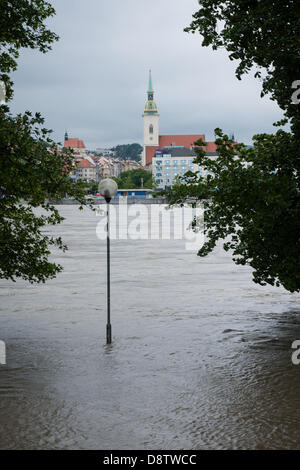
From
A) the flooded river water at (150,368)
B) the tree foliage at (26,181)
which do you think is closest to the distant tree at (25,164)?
the tree foliage at (26,181)

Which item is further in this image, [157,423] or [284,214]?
[284,214]

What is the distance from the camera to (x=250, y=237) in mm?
13148

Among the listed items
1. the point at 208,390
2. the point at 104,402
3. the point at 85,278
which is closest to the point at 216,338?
the point at 208,390

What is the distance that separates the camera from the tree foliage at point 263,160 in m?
10.7

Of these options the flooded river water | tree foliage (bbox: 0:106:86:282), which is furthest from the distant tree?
the flooded river water

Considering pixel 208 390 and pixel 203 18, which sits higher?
pixel 203 18

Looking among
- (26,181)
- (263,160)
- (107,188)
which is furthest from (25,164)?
(263,160)

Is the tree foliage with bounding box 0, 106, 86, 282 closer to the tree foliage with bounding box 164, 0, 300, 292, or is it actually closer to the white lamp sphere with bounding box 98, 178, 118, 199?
the white lamp sphere with bounding box 98, 178, 118, 199

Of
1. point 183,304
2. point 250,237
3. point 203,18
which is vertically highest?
point 203,18

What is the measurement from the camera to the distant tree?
1131 cm

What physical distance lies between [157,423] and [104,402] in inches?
54.3

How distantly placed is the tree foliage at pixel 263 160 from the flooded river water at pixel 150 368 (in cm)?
244

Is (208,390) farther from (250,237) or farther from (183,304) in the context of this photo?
(183,304)
